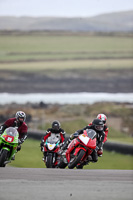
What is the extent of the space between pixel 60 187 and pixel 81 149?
4.69 meters

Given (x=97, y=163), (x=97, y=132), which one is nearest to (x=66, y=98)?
(x=97, y=163)

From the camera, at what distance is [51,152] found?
46.0 feet

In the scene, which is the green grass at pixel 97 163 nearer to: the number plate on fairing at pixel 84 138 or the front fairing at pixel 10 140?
the front fairing at pixel 10 140

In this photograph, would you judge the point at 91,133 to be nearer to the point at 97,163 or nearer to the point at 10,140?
the point at 10,140

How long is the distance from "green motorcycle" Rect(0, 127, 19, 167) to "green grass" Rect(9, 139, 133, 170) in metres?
3.21

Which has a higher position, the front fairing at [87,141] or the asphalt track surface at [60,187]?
the front fairing at [87,141]

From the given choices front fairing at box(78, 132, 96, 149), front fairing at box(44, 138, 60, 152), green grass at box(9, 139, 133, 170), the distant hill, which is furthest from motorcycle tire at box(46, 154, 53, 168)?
the distant hill

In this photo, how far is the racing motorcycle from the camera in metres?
13.7

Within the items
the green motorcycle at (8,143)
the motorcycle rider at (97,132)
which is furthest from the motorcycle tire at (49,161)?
the green motorcycle at (8,143)

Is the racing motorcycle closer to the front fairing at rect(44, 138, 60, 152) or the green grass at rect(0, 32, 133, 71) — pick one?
the front fairing at rect(44, 138, 60, 152)

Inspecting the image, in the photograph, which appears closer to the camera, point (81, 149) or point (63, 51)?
point (81, 149)

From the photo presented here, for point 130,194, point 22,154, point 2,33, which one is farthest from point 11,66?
point 130,194

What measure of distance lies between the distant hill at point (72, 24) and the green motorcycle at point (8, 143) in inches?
1505

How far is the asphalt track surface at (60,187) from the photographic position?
651cm
